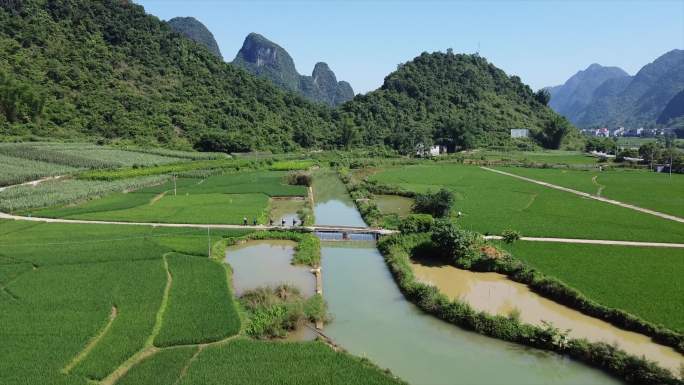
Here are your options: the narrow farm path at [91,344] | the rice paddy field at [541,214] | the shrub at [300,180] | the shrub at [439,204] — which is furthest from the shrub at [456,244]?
the shrub at [300,180]

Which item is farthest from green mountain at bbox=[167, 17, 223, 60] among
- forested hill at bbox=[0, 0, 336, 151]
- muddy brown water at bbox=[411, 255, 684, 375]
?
muddy brown water at bbox=[411, 255, 684, 375]

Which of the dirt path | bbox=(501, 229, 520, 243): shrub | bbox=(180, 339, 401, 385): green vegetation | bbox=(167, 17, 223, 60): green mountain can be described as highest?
bbox=(167, 17, 223, 60): green mountain

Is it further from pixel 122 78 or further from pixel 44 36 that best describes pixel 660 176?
pixel 44 36

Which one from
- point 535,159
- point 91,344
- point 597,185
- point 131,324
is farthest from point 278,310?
point 535,159

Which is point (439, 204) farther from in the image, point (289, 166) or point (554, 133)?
point (554, 133)

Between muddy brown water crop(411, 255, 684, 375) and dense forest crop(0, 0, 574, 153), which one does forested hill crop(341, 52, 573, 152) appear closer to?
dense forest crop(0, 0, 574, 153)

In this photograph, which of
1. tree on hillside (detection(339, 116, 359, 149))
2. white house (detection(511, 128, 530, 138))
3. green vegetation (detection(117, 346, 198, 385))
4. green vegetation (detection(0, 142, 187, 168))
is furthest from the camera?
white house (detection(511, 128, 530, 138))
